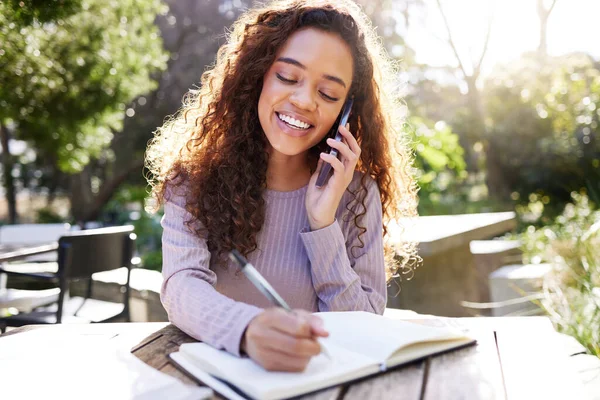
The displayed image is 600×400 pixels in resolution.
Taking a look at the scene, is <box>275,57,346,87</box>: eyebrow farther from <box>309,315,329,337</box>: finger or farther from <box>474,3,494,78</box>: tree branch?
<box>474,3,494,78</box>: tree branch

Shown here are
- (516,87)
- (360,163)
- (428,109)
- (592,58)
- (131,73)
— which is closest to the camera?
(360,163)

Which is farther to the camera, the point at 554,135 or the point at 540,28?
the point at 540,28

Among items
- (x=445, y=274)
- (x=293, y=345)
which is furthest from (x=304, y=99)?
(x=445, y=274)

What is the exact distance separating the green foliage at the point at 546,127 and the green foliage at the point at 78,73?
277 inches

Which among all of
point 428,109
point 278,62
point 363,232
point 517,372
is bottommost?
point 517,372

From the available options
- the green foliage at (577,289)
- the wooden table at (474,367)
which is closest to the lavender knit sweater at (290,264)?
the wooden table at (474,367)

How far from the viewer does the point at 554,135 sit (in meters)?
11.5

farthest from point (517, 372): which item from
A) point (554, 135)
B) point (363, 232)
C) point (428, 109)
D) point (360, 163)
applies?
point (428, 109)

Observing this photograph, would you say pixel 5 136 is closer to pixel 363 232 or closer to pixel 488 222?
pixel 488 222

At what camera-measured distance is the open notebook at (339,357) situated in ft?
3.09

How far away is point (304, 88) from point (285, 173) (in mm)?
361

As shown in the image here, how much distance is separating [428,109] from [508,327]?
80.8 feet

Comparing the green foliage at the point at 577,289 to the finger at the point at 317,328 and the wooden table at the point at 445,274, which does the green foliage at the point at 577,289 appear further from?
the finger at the point at 317,328

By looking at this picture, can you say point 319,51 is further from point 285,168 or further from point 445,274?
point 445,274
